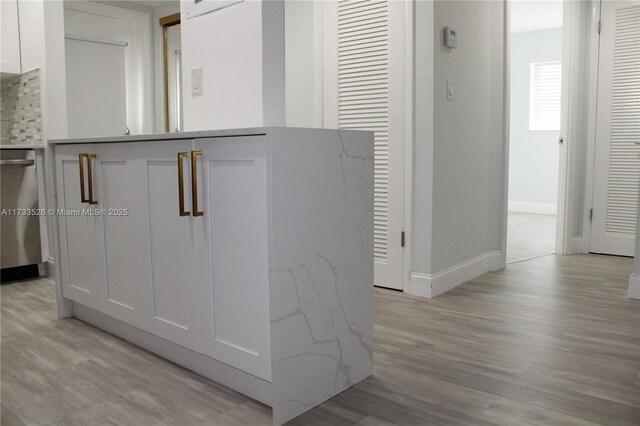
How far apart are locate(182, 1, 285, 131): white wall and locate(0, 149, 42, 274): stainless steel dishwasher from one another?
1.81m

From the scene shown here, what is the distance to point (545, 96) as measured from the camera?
7.26 metres

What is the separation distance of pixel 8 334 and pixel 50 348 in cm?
35

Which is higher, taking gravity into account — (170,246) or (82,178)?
(82,178)

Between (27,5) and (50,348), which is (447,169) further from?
(27,5)

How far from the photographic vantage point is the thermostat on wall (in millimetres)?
3172

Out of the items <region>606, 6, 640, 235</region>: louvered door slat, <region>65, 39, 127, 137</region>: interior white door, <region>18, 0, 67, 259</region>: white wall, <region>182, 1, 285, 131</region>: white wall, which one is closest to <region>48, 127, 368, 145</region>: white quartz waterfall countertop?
<region>182, 1, 285, 131</region>: white wall

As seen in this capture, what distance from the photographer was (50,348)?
2.46 m

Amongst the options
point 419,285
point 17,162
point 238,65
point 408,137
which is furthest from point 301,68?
point 17,162

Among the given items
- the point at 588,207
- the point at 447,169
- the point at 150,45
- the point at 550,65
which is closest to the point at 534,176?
the point at 550,65

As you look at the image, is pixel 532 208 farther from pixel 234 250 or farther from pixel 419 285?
pixel 234 250

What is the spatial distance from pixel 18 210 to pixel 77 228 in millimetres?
1273

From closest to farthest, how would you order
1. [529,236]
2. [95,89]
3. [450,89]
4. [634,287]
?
1. [634,287]
2. [450,89]
3. [95,89]
4. [529,236]

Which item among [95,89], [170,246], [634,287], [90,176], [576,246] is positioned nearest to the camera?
[170,246]

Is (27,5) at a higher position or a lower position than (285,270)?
higher
